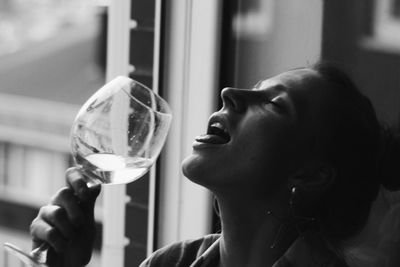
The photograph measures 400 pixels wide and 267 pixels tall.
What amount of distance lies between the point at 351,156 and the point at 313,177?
0.06 meters

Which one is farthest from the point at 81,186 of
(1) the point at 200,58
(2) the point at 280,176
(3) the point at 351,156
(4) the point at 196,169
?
(1) the point at 200,58

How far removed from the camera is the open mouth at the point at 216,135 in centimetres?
142

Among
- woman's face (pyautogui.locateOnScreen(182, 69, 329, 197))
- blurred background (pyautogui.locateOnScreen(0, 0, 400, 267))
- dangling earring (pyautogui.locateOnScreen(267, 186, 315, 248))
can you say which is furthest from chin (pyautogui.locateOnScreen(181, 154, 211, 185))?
blurred background (pyautogui.locateOnScreen(0, 0, 400, 267))

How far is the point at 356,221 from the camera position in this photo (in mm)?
1492

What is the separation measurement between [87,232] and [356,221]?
1.24ft

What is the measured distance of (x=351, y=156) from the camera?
1461 mm

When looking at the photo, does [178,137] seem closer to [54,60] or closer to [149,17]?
[149,17]

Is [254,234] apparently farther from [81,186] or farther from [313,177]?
[81,186]

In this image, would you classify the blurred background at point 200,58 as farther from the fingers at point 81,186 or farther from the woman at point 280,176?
the fingers at point 81,186

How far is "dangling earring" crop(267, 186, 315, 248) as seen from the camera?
4.79ft

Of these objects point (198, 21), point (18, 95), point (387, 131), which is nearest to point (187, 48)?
point (198, 21)

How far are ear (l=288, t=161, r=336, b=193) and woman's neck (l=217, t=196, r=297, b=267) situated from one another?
44 mm

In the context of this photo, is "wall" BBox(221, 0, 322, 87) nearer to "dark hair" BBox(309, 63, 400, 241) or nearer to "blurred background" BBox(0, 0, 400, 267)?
"blurred background" BBox(0, 0, 400, 267)

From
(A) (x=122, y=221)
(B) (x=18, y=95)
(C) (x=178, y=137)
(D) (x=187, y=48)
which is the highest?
(D) (x=187, y=48)
